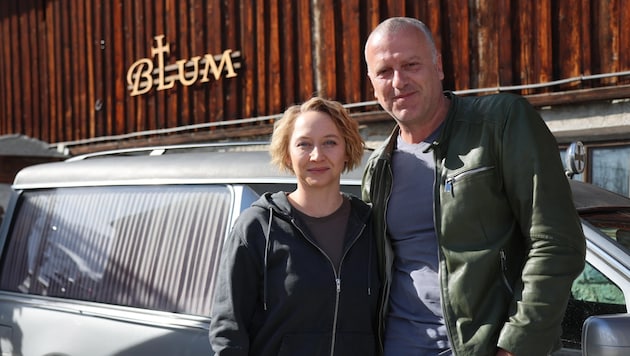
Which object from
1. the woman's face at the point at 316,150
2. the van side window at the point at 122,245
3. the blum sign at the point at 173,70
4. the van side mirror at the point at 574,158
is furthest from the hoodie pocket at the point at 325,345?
the blum sign at the point at 173,70

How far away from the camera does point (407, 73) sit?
2689mm

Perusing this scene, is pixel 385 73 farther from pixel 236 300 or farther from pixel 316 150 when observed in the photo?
pixel 236 300

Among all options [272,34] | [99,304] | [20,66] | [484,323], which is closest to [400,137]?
[484,323]

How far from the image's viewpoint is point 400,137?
2914mm

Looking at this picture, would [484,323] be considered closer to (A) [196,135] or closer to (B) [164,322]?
(B) [164,322]

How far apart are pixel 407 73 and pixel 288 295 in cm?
82

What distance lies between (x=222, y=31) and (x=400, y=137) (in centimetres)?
1001

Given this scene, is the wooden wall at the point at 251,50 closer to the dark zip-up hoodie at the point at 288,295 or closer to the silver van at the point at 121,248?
the silver van at the point at 121,248

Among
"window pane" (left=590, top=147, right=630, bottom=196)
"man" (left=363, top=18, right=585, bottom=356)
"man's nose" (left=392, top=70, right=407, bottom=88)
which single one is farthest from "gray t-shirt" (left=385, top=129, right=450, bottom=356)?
"window pane" (left=590, top=147, right=630, bottom=196)

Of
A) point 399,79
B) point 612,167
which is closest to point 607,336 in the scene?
point 399,79

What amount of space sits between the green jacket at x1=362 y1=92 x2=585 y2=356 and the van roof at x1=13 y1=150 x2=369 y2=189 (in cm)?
102

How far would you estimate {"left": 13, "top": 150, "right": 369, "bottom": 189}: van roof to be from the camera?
12.4 ft

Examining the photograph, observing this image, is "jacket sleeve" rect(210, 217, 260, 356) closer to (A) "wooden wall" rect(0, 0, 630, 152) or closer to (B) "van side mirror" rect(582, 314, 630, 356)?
(B) "van side mirror" rect(582, 314, 630, 356)

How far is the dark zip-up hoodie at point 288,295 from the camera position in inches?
108
